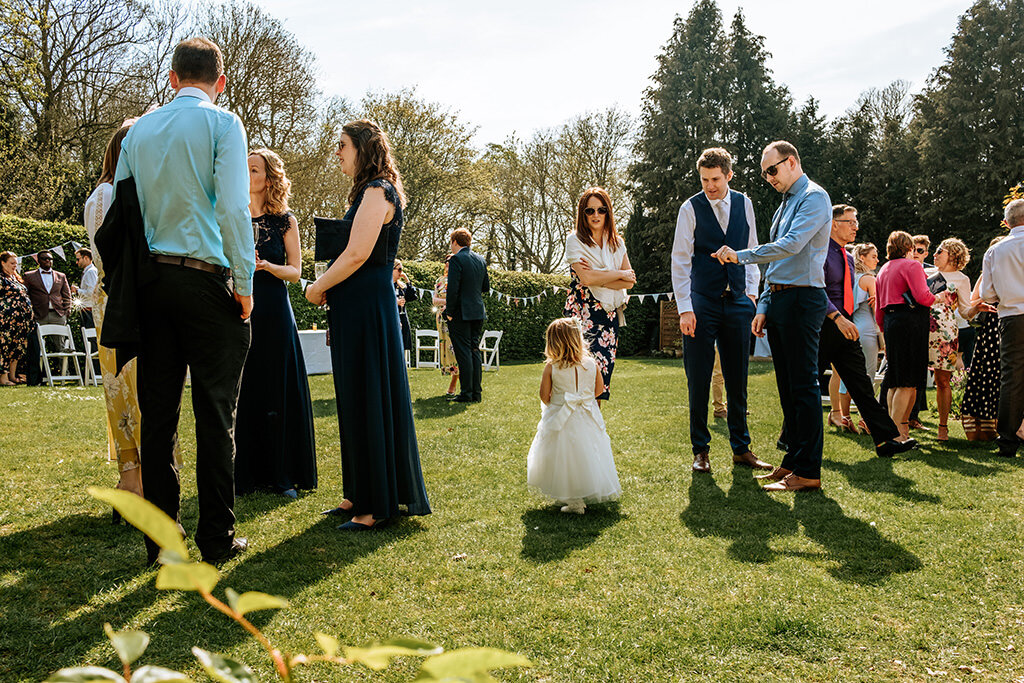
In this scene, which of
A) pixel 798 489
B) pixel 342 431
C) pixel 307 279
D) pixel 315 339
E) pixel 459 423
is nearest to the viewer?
pixel 342 431

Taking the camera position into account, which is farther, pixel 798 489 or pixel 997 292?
pixel 997 292

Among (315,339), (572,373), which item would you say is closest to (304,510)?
(572,373)

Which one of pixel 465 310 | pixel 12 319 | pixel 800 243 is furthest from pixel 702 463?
pixel 12 319

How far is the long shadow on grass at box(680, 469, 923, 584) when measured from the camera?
366 cm

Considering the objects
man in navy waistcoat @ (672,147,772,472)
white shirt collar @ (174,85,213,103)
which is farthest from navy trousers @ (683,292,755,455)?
white shirt collar @ (174,85,213,103)

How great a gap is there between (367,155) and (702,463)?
341cm

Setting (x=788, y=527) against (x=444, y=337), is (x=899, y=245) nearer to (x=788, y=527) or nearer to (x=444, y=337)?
(x=788, y=527)

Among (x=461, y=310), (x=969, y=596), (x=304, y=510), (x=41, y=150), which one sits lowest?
(x=969, y=596)

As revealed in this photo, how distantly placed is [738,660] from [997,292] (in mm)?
5392

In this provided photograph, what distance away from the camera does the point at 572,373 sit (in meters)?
4.82

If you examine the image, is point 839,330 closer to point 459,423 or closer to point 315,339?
point 459,423

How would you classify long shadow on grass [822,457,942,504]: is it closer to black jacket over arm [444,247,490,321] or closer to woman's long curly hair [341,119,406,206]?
woman's long curly hair [341,119,406,206]

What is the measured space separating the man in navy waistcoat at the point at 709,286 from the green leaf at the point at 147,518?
531 centimetres

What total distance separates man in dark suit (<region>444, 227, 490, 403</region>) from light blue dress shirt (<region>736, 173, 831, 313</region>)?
5630mm
